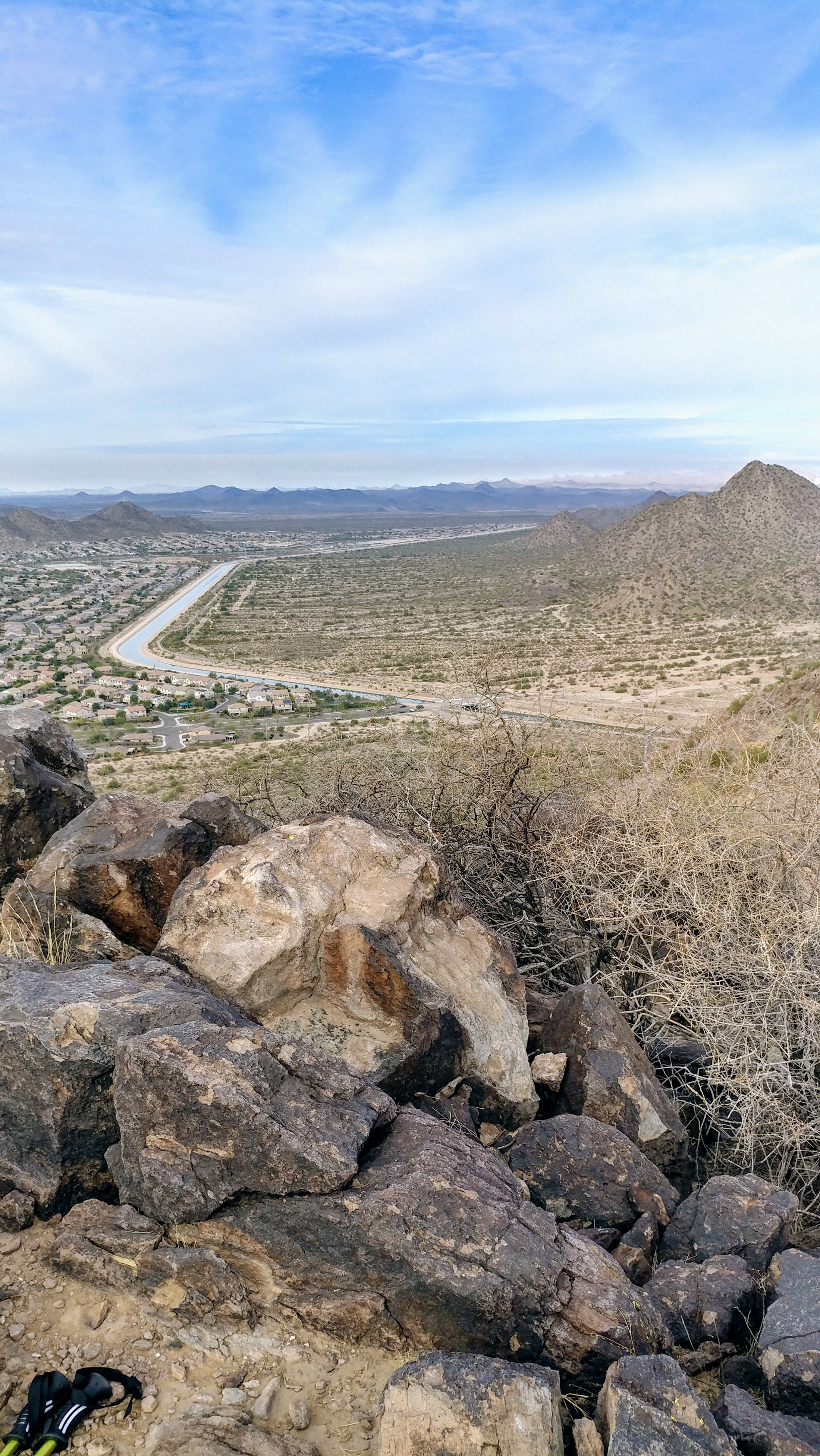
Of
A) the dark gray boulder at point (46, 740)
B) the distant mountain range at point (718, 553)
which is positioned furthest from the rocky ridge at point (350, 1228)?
the distant mountain range at point (718, 553)

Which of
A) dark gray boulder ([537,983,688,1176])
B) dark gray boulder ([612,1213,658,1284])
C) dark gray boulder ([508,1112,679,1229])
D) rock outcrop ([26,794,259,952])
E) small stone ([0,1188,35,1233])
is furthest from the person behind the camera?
rock outcrop ([26,794,259,952])

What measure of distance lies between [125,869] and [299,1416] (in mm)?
3635

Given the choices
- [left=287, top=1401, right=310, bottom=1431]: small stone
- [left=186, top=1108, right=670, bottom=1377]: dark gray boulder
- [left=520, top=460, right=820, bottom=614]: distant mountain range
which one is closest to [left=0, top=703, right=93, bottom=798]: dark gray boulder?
[left=186, top=1108, right=670, bottom=1377]: dark gray boulder

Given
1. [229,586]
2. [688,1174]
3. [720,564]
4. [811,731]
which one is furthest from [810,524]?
[688,1174]

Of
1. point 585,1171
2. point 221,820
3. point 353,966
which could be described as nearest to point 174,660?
point 221,820

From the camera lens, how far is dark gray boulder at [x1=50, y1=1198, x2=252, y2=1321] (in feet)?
11.8

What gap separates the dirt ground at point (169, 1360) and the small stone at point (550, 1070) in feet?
6.73

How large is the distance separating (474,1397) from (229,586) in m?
97.4

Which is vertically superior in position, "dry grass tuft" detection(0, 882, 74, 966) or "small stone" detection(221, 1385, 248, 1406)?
"dry grass tuft" detection(0, 882, 74, 966)

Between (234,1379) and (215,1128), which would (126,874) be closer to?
(215,1128)

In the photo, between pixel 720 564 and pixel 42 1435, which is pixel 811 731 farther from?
pixel 720 564

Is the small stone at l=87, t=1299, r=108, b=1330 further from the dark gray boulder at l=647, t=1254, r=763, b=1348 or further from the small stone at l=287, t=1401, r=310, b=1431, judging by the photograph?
the dark gray boulder at l=647, t=1254, r=763, b=1348

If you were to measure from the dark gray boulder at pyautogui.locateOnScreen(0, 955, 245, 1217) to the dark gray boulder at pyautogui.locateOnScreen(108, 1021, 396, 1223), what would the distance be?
0.18 m

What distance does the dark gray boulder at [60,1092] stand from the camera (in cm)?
397
